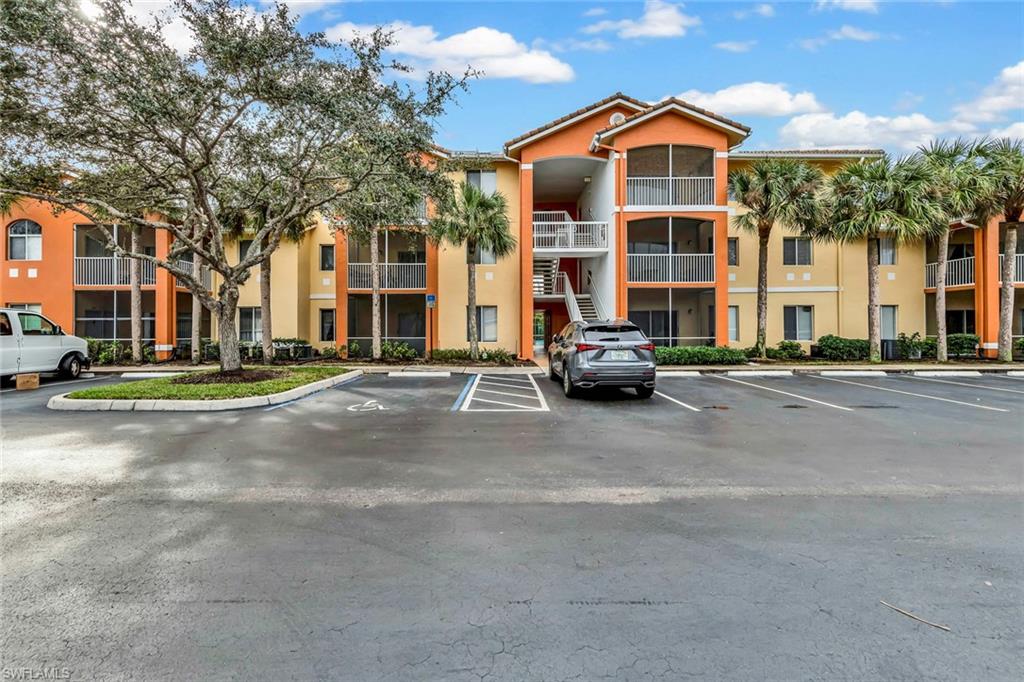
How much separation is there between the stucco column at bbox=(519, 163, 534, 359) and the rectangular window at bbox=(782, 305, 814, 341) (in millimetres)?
11885

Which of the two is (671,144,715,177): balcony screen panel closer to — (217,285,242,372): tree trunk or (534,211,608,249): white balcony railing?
(534,211,608,249): white balcony railing

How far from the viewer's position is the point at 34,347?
44.8 ft

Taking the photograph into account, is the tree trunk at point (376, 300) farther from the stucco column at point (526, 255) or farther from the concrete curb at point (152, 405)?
the concrete curb at point (152, 405)

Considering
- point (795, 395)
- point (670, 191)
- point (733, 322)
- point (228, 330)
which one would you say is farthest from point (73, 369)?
point (733, 322)

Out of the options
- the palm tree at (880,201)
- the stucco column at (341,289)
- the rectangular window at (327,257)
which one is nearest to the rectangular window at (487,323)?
the stucco column at (341,289)

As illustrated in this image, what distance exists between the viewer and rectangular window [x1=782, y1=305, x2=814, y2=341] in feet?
75.2

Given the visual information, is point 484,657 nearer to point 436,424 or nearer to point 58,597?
point 58,597

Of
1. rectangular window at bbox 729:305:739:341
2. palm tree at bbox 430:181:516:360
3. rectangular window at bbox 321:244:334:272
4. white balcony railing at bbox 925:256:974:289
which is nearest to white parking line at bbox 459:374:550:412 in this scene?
palm tree at bbox 430:181:516:360

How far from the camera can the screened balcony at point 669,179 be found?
790 inches

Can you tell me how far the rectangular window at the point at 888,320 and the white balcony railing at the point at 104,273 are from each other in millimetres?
32249

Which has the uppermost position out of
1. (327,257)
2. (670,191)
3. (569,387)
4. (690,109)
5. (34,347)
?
(690,109)

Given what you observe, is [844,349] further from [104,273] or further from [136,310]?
[104,273]

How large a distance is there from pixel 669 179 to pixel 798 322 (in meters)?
9.33

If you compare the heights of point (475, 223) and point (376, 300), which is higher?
point (475, 223)
